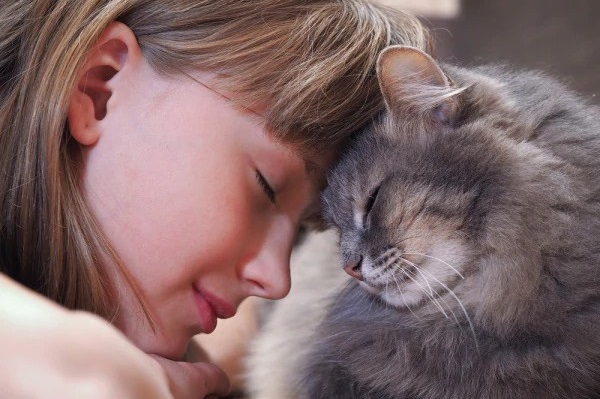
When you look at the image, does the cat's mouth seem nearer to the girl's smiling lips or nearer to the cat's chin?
the cat's chin

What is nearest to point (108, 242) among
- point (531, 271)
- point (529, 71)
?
point (531, 271)

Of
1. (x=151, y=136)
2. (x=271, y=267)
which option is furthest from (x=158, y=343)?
(x=151, y=136)

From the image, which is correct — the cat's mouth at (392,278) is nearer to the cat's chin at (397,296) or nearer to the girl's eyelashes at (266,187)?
the cat's chin at (397,296)

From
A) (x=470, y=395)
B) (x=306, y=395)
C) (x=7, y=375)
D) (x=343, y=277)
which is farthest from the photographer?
(x=343, y=277)

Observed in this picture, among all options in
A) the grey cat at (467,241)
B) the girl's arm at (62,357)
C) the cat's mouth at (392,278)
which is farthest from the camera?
the cat's mouth at (392,278)

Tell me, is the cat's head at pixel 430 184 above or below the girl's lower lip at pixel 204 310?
above

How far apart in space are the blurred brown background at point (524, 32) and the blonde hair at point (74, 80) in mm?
909

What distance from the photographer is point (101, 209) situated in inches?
48.3

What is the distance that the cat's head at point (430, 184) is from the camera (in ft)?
3.84

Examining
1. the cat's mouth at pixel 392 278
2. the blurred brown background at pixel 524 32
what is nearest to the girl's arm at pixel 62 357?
the cat's mouth at pixel 392 278

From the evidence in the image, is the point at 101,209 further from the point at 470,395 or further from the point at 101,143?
the point at 470,395

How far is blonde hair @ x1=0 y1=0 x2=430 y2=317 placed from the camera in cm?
119

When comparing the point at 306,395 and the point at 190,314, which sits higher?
the point at 190,314

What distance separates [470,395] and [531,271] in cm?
22
